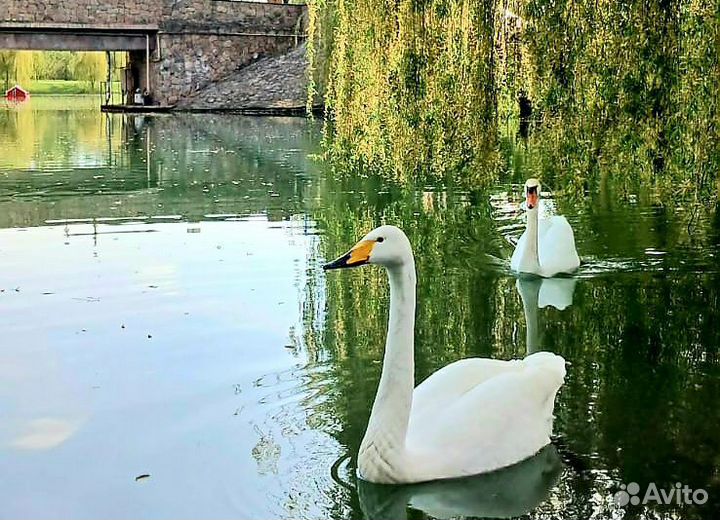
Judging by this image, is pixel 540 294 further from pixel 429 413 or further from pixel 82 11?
pixel 82 11

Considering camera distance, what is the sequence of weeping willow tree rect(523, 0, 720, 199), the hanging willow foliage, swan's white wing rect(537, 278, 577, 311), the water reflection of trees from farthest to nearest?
swan's white wing rect(537, 278, 577, 311)
the hanging willow foliage
weeping willow tree rect(523, 0, 720, 199)
the water reflection of trees

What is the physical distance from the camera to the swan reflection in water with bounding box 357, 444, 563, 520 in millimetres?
4930

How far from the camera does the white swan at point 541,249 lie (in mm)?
9672

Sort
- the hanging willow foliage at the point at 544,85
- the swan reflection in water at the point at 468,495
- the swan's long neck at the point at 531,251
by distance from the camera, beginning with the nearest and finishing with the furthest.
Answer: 1. the swan reflection in water at the point at 468,495
2. the hanging willow foliage at the point at 544,85
3. the swan's long neck at the point at 531,251

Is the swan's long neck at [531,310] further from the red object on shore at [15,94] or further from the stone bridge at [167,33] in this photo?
the red object on shore at [15,94]

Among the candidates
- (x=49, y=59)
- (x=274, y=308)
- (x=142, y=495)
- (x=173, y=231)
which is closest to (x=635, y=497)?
(x=142, y=495)

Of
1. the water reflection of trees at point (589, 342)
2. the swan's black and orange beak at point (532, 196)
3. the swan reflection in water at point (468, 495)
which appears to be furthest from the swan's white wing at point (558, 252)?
the swan reflection in water at point (468, 495)

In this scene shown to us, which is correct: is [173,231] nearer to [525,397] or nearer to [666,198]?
[666,198]

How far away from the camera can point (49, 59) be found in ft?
231

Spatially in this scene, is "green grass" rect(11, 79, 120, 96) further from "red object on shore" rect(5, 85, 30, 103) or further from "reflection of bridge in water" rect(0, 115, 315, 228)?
"reflection of bridge in water" rect(0, 115, 315, 228)

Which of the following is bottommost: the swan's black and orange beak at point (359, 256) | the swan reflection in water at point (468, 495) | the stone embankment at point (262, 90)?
the swan reflection in water at point (468, 495)

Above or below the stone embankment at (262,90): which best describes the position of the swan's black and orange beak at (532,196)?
below

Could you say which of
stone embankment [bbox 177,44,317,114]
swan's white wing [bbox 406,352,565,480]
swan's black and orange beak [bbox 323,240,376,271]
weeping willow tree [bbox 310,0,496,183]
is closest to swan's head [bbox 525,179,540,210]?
weeping willow tree [bbox 310,0,496,183]

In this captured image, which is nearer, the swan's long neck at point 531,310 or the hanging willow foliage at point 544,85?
the hanging willow foliage at point 544,85
